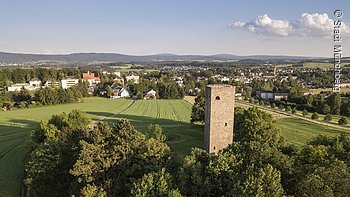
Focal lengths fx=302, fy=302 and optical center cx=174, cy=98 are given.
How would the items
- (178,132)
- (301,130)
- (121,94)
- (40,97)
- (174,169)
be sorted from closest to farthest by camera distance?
1. (174,169)
2. (178,132)
3. (301,130)
4. (40,97)
5. (121,94)

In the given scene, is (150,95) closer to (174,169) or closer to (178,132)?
(178,132)

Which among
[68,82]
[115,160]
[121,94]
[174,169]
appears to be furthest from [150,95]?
[174,169]

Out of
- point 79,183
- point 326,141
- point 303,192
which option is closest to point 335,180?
point 303,192

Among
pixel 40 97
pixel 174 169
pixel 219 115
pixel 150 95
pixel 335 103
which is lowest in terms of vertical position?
pixel 150 95

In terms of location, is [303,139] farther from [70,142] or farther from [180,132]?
[70,142]

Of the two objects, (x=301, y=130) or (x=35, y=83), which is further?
(x=35, y=83)

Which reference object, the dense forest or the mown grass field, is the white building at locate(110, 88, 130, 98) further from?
the dense forest
